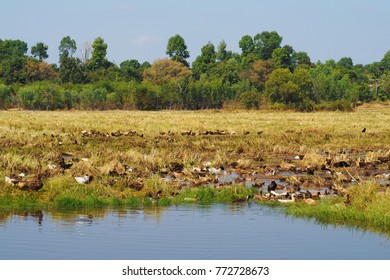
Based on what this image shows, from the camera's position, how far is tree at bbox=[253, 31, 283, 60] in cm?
17888

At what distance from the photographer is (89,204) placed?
58.3ft

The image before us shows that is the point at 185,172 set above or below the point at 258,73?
below

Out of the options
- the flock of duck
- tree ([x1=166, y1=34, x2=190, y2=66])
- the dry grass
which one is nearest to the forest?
tree ([x1=166, y1=34, x2=190, y2=66])

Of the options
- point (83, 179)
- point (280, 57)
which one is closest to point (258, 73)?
point (280, 57)

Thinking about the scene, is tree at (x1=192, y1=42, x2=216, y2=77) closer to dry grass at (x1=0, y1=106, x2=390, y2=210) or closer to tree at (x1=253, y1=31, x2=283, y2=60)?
tree at (x1=253, y1=31, x2=283, y2=60)

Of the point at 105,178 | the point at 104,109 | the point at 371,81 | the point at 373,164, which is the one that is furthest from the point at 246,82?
the point at 105,178

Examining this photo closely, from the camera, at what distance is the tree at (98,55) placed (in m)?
148

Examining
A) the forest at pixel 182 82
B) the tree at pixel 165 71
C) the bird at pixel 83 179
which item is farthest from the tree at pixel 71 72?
the bird at pixel 83 179

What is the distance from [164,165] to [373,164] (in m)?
8.06

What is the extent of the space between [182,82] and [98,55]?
41.3 meters

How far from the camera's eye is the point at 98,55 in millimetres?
148125

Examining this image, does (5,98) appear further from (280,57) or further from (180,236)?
(180,236)

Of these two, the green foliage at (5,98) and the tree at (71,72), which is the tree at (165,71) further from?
the green foliage at (5,98)
